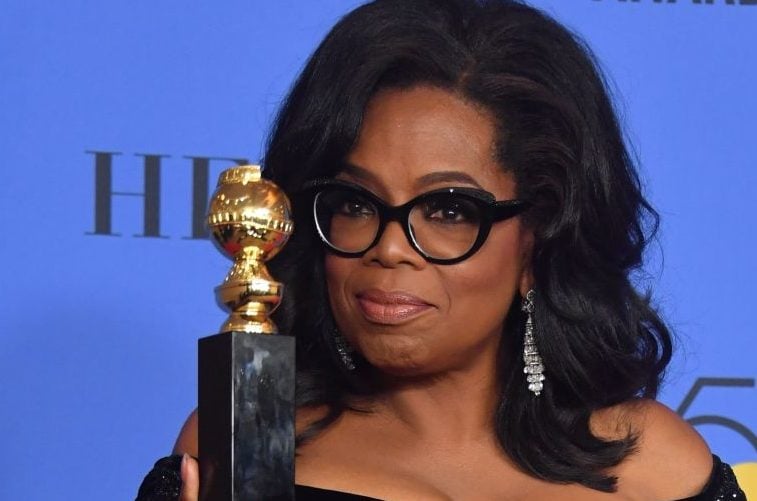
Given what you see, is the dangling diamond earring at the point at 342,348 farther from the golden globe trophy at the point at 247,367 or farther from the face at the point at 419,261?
the golden globe trophy at the point at 247,367

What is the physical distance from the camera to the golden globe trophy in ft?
4.63

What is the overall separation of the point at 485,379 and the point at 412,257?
0.91ft

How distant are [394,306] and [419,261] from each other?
56mm

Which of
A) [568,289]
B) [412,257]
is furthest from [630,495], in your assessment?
[412,257]

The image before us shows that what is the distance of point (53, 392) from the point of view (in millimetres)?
2045

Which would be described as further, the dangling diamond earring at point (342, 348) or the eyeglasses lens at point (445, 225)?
the dangling diamond earring at point (342, 348)

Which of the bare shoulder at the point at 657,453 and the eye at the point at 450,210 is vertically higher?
the eye at the point at 450,210

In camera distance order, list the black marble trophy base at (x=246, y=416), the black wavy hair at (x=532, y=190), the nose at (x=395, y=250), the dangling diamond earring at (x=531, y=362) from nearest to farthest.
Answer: the black marble trophy base at (x=246, y=416) < the nose at (x=395, y=250) < the black wavy hair at (x=532, y=190) < the dangling diamond earring at (x=531, y=362)

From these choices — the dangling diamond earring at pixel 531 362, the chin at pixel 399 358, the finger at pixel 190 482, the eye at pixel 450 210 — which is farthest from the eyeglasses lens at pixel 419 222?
the finger at pixel 190 482

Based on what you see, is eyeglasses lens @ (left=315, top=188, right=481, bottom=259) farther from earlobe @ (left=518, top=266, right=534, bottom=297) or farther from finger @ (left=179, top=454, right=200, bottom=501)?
finger @ (left=179, top=454, right=200, bottom=501)

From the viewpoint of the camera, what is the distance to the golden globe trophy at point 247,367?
1.41m

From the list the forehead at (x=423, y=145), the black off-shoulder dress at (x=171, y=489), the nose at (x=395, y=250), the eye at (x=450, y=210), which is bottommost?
the black off-shoulder dress at (x=171, y=489)

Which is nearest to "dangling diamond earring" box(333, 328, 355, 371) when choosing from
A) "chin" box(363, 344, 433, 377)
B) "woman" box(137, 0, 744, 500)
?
"woman" box(137, 0, 744, 500)

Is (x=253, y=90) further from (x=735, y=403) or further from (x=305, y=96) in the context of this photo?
(x=735, y=403)
